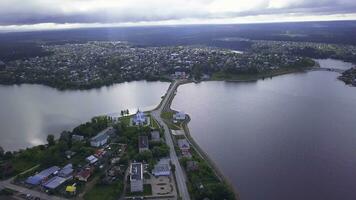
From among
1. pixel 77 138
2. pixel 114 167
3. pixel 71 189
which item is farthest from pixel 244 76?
pixel 71 189

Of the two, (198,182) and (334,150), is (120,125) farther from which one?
(334,150)

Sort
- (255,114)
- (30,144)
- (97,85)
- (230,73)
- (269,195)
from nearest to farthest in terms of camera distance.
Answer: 1. (269,195)
2. (30,144)
3. (255,114)
4. (97,85)
5. (230,73)

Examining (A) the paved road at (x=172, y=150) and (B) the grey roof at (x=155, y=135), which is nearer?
(A) the paved road at (x=172, y=150)

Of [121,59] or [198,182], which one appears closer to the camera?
[198,182]

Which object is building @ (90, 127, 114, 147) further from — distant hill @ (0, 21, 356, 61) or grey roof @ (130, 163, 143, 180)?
distant hill @ (0, 21, 356, 61)

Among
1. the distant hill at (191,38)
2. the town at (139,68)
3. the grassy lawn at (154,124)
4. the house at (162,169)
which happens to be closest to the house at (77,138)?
the grassy lawn at (154,124)

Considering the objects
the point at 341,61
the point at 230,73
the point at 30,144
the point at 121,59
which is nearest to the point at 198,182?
the point at 30,144

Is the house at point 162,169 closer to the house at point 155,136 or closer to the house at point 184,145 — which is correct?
the house at point 184,145
